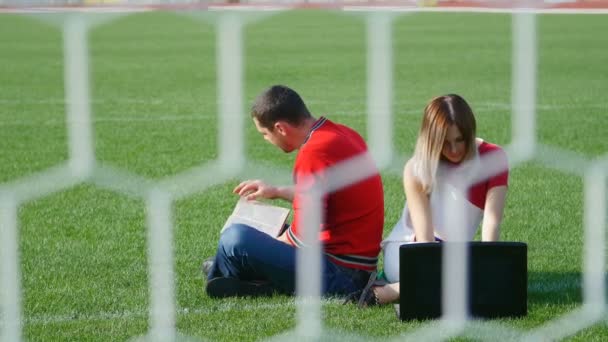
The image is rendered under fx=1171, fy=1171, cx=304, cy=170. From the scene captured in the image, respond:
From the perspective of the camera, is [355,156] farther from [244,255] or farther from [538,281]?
[538,281]

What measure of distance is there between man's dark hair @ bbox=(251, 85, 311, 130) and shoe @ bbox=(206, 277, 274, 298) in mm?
478

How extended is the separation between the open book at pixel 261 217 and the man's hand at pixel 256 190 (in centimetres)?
42

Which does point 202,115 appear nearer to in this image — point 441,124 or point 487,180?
point 487,180

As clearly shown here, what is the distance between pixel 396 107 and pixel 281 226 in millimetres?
5110

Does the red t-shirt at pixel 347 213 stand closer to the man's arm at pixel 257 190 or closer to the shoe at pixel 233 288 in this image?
the man's arm at pixel 257 190

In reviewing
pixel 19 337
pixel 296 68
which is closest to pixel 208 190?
pixel 19 337

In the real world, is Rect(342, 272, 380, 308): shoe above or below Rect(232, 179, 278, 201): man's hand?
below

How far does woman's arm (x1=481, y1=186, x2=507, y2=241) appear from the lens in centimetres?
345

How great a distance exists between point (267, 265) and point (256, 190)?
0.95 feet

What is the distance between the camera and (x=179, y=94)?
32.7 feet

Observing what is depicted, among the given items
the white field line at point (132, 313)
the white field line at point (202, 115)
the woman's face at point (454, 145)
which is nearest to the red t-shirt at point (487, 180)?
the woman's face at point (454, 145)

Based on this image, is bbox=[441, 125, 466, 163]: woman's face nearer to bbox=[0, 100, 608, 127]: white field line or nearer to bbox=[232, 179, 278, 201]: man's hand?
bbox=[232, 179, 278, 201]: man's hand

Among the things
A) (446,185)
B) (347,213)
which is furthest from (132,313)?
(446,185)

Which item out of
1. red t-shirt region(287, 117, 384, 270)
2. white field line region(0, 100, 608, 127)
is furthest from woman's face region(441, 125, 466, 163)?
white field line region(0, 100, 608, 127)
